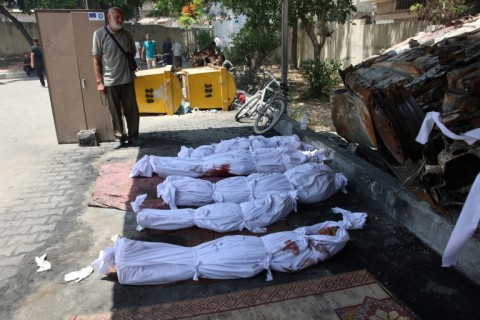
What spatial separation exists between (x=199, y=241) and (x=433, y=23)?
8751mm

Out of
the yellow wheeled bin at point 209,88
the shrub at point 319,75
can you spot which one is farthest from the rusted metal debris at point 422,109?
the shrub at point 319,75

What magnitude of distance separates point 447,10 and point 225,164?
732cm

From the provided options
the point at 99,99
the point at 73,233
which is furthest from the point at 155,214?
the point at 99,99

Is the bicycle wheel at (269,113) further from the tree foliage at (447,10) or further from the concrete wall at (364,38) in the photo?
the concrete wall at (364,38)

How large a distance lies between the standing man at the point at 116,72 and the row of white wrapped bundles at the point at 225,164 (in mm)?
1434

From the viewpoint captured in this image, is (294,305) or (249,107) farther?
(249,107)

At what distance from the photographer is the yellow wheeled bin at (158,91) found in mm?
7570

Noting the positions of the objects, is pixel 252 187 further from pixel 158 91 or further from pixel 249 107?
pixel 158 91

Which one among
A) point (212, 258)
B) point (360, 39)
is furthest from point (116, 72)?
point (360, 39)

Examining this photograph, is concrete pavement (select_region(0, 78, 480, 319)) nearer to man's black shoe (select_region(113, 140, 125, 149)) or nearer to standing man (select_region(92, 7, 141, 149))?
man's black shoe (select_region(113, 140, 125, 149))

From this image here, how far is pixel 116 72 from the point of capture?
17.8ft

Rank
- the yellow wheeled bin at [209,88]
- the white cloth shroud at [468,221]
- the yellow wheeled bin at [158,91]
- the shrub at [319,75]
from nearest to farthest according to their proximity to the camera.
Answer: the white cloth shroud at [468,221]
the yellow wheeled bin at [158,91]
the yellow wheeled bin at [209,88]
the shrub at [319,75]

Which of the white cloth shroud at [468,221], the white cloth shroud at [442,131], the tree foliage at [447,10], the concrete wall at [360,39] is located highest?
the tree foliage at [447,10]

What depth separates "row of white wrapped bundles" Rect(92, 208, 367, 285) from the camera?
105 inches
